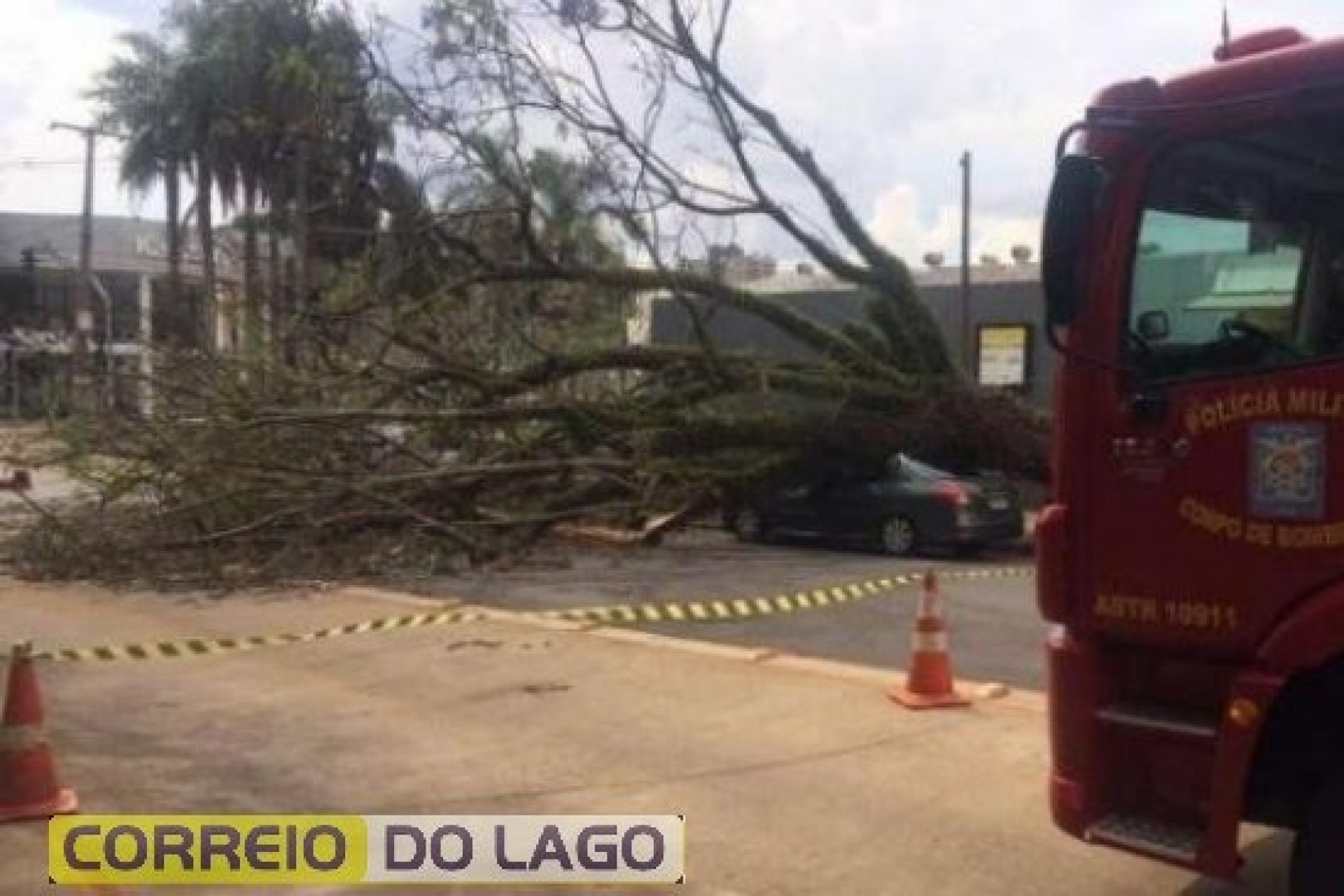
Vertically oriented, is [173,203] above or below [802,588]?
above

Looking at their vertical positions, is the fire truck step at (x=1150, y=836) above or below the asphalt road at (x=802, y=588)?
above

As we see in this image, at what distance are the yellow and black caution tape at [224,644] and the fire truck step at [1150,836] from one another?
7.67m

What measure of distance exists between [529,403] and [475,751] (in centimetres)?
1025

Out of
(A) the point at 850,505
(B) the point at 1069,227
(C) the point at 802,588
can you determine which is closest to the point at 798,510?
(A) the point at 850,505

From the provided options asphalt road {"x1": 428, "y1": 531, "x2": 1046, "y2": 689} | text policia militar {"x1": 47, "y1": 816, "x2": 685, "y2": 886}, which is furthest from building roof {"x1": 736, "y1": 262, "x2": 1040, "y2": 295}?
text policia militar {"x1": 47, "y1": 816, "x2": 685, "y2": 886}

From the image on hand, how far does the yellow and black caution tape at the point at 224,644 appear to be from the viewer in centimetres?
1090

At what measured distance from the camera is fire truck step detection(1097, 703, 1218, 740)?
4.53 m

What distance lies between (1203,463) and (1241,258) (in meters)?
0.63

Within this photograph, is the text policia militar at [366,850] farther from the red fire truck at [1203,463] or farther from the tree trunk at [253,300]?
the tree trunk at [253,300]

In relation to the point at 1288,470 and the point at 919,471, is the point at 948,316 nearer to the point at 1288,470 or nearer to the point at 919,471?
the point at 919,471

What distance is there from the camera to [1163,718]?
463cm

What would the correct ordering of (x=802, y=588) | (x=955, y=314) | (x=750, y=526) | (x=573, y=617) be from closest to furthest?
(x=573, y=617) < (x=802, y=588) < (x=750, y=526) < (x=955, y=314)

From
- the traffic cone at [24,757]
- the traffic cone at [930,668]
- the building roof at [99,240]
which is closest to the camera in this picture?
the traffic cone at [24,757]

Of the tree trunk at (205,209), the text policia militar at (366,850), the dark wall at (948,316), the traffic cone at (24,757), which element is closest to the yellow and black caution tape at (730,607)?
the text policia militar at (366,850)
